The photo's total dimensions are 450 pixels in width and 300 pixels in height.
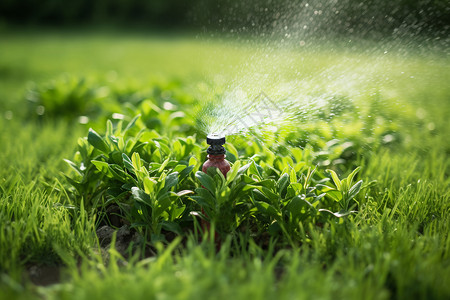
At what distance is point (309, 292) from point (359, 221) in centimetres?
67

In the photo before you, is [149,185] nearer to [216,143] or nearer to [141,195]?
[141,195]

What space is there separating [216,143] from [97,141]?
0.71 metres

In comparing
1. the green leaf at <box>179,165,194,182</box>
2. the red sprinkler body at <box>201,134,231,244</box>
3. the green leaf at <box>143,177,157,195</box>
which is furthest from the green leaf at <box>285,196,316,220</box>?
the green leaf at <box>143,177,157,195</box>

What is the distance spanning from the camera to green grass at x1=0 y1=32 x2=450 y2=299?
1.40m

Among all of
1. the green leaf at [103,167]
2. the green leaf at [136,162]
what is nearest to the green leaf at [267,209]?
the green leaf at [136,162]

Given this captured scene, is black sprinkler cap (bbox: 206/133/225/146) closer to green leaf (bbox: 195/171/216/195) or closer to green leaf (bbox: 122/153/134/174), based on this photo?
green leaf (bbox: 195/171/216/195)

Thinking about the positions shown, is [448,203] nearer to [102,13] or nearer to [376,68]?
[376,68]

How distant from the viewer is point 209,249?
1702 millimetres

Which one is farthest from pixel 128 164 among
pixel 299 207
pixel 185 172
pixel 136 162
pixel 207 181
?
pixel 299 207

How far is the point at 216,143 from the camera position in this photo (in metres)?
1.84

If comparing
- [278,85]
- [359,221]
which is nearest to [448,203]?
[359,221]

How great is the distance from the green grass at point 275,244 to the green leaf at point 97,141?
0.97ft

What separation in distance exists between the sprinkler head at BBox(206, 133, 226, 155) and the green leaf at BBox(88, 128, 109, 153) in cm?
65

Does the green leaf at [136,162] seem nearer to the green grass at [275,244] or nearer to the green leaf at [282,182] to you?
the green grass at [275,244]
